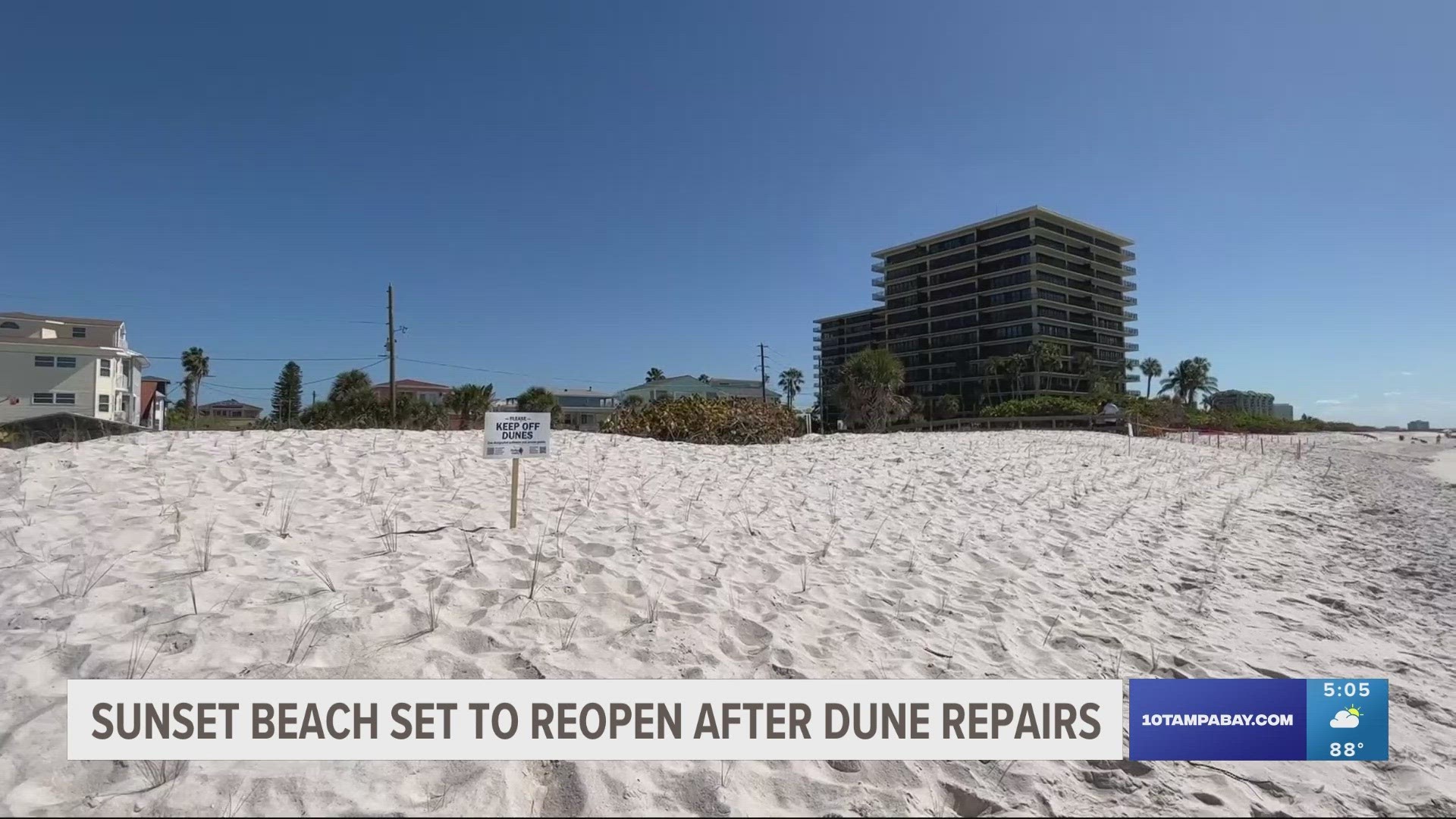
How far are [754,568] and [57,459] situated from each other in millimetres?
7504

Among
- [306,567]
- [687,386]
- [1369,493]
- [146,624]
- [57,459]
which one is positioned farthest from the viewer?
[687,386]

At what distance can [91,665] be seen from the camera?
2.99m

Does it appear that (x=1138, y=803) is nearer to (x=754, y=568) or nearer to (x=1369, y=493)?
(x=754, y=568)

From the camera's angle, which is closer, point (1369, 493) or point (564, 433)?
point (564, 433)

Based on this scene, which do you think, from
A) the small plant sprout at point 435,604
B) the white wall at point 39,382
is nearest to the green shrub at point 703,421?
the small plant sprout at point 435,604

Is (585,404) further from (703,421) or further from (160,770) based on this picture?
(160,770)

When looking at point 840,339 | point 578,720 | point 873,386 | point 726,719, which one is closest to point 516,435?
point 578,720

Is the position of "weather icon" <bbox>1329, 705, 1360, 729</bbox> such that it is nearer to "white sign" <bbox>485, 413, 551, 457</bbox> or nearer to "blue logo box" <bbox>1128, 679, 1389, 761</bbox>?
"blue logo box" <bbox>1128, 679, 1389, 761</bbox>

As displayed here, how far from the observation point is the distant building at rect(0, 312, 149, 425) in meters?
33.0

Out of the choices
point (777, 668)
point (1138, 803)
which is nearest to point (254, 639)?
point (777, 668)

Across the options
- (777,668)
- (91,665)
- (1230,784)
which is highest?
(91,665)

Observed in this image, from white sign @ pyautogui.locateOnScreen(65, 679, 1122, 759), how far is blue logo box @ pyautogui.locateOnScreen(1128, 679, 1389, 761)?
0.57 feet

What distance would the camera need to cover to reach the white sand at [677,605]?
2604 mm

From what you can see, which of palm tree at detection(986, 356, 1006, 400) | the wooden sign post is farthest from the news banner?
palm tree at detection(986, 356, 1006, 400)
